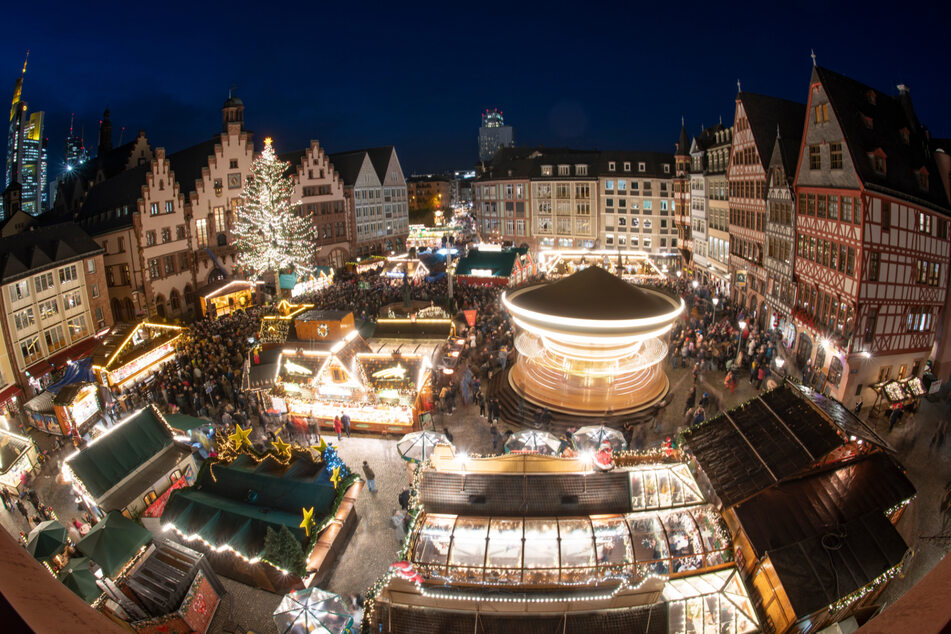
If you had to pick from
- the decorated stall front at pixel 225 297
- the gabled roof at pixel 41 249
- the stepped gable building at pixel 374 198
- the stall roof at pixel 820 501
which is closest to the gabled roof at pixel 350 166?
the stepped gable building at pixel 374 198

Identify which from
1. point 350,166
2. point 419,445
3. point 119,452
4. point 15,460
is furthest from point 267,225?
point 419,445

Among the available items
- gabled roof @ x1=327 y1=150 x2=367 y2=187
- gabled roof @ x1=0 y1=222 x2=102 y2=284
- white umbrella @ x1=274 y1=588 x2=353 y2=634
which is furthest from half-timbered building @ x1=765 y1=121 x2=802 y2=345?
gabled roof @ x1=327 y1=150 x2=367 y2=187

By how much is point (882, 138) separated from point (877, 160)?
1.45 m

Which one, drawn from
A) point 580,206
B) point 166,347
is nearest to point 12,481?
point 166,347

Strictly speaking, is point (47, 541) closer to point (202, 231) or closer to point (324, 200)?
point (202, 231)

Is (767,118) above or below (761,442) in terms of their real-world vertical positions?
above

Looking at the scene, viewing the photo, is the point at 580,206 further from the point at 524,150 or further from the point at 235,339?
the point at 235,339

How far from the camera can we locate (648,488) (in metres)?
10.5

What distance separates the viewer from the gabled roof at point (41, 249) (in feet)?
74.6

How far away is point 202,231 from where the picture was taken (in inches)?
1427

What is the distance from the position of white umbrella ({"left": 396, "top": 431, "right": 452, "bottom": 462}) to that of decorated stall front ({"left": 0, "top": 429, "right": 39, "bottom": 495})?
10685 millimetres

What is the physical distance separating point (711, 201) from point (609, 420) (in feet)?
78.7

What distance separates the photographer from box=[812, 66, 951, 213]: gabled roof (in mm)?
17656

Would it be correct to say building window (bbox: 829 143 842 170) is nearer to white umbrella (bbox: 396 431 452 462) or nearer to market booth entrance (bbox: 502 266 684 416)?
market booth entrance (bbox: 502 266 684 416)
